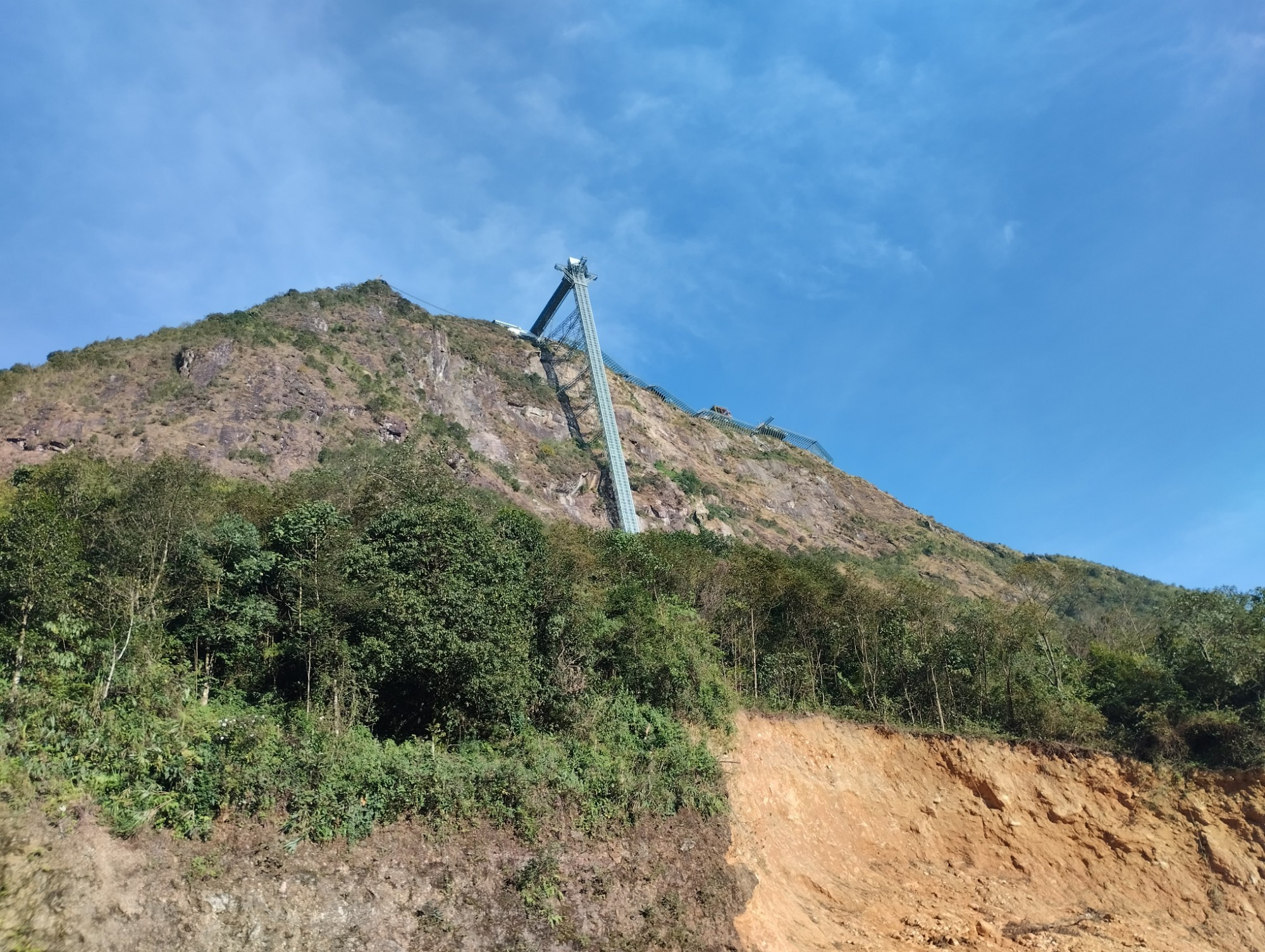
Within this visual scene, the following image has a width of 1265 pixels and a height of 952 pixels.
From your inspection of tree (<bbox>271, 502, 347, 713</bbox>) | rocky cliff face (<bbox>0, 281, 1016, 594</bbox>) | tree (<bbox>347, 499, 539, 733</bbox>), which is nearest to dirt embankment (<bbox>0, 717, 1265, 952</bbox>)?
tree (<bbox>347, 499, 539, 733</bbox>)

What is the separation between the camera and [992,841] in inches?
Answer: 836

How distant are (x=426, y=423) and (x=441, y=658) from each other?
38.7m

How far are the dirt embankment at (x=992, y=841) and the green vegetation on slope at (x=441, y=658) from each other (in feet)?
4.12

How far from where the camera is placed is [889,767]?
22.6 meters

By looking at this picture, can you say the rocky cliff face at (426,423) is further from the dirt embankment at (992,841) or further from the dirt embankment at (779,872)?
the dirt embankment at (992,841)

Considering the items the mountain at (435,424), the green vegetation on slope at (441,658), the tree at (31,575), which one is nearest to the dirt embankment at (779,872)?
the green vegetation on slope at (441,658)

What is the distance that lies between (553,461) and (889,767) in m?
38.5

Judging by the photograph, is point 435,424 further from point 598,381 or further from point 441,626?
point 441,626

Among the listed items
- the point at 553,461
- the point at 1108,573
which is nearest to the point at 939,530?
the point at 1108,573

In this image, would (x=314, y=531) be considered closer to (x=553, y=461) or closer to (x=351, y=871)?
(x=351, y=871)

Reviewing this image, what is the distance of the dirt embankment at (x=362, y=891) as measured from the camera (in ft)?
30.8

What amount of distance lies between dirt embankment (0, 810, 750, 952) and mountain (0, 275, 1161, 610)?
3039 cm

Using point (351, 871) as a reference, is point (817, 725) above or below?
above

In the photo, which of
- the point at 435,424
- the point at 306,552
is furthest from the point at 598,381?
the point at 306,552
